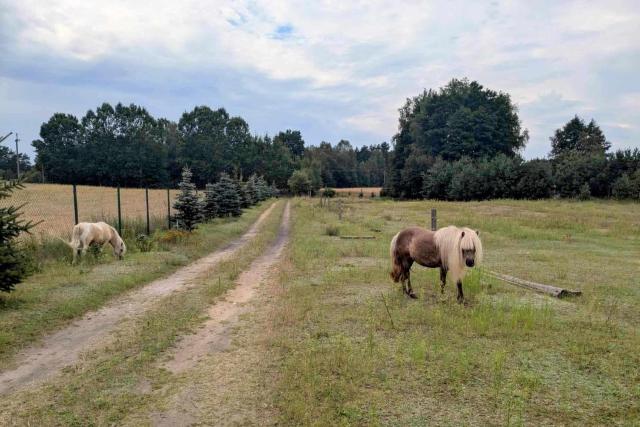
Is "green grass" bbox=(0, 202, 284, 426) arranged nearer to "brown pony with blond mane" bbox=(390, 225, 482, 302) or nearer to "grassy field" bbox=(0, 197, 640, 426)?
"grassy field" bbox=(0, 197, 640, 426)

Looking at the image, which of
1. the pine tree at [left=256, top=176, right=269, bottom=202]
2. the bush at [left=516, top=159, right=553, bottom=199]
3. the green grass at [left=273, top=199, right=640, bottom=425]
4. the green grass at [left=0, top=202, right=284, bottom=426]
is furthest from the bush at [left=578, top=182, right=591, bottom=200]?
the green grass at [left=0, top=202, right=284, bottom=426]

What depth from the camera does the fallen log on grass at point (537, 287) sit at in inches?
364

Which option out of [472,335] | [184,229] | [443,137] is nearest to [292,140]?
[443,137]

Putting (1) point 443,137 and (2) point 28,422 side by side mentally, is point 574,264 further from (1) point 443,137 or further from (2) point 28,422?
(1) point 443,137

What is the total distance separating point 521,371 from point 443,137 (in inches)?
3354

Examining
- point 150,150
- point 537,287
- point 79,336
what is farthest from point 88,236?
point 150,150

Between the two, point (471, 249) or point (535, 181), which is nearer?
point (471, 249)

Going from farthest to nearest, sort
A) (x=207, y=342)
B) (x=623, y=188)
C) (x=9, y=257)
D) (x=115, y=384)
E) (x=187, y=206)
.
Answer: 1. (x=623, y=188)
2. (x=187, y=206)
3. (x=9, y=257)
4. (x=207, y=342)
5. (x=115, y=384)

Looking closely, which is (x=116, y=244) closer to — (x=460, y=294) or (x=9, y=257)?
(x=9, y=257)

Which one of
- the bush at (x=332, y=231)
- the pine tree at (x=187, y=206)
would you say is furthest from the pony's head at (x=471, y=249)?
the pine tree at (x=187, y=206)

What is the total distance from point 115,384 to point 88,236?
8782 mm

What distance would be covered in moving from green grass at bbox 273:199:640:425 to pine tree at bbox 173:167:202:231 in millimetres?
9505

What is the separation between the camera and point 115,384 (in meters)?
5.12

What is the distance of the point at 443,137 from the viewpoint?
282 feet
